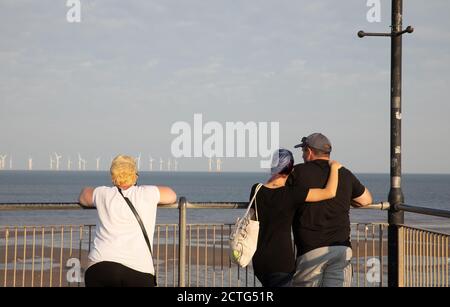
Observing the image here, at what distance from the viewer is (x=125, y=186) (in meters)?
4.76

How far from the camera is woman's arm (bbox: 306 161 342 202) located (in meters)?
4.94

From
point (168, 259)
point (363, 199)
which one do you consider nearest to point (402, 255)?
point (363, 199)

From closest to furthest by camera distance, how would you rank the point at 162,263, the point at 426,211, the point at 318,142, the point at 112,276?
the point at 112,276, the point at 318,142, the point at 426,211, the point at 162,263

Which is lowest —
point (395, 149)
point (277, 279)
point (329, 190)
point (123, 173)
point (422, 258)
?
point (422, 258)

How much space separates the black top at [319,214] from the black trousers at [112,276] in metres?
1.51

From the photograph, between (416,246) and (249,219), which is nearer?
(249,219)

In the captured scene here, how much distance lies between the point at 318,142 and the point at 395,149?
8.13 feet

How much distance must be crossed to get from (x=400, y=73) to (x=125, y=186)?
4366mm

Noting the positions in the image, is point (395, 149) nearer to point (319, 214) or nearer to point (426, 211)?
point (426, 211)

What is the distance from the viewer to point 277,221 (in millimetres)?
4801
